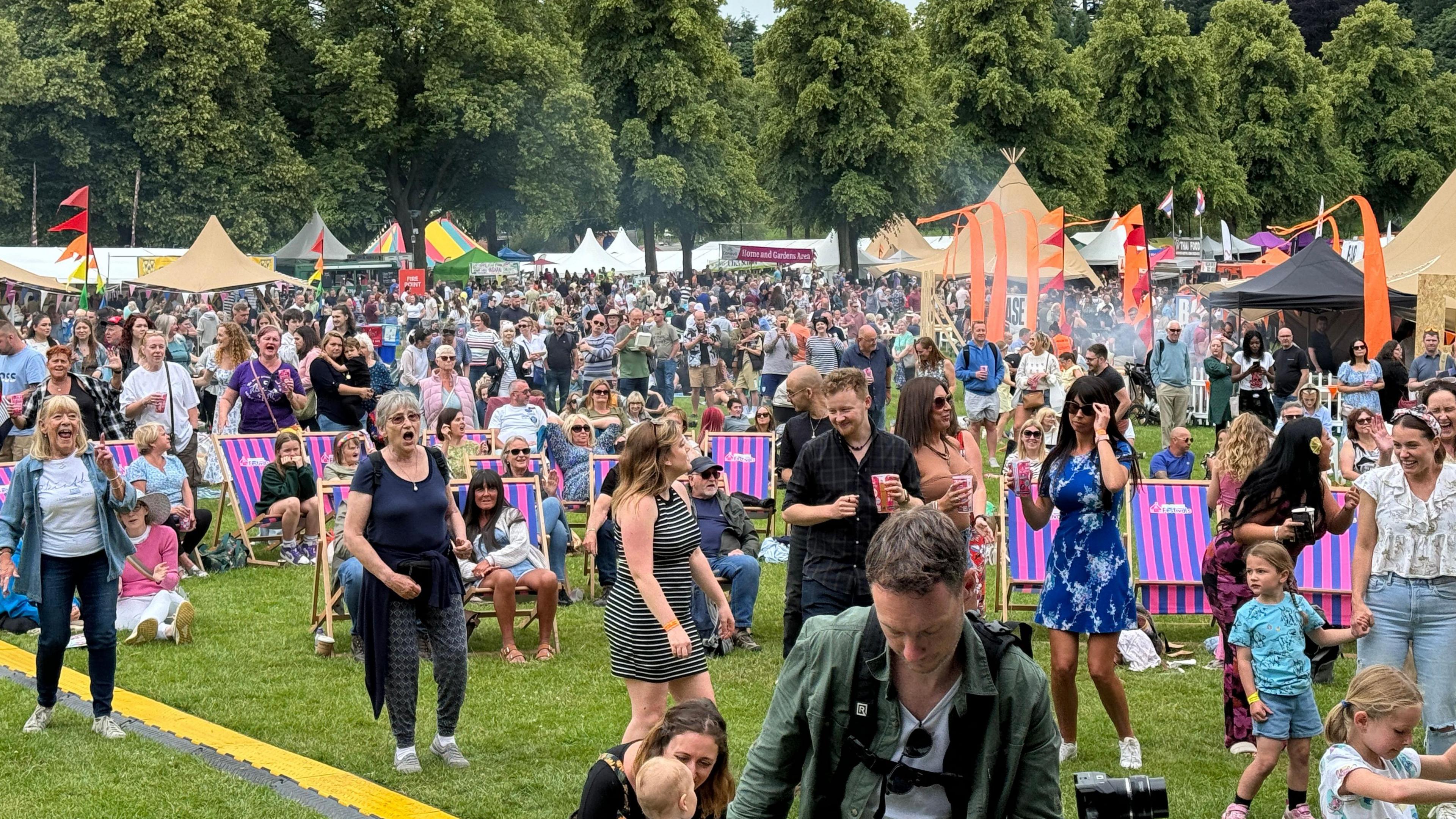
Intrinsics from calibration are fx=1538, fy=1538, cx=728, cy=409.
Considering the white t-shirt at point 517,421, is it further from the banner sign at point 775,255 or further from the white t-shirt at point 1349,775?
the banner sign at point 775,255

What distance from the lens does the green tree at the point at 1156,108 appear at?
56.3 metres

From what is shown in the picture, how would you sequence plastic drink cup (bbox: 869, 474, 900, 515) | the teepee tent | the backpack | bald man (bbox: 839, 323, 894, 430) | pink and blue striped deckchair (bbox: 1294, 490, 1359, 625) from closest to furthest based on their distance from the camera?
plastic drink cup (bbox: 869, 474, 900, 515) → pink and blue striped deckchair (bbox: 1294, 490, 1359, 625) → the backpack → bald man (bbox: 839, 323, 894, 430) → the teepee tent

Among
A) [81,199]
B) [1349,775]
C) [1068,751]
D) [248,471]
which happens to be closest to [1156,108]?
[81,199]

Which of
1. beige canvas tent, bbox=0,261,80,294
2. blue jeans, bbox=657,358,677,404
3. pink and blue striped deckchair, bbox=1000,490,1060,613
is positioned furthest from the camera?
beige canvas tent, bbox=0,261,80,294

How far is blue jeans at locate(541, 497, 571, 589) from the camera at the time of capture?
10.6m

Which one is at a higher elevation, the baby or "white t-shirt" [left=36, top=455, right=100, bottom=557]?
"white t-shirt" [left=36, top=455, right=100, bottom=557]

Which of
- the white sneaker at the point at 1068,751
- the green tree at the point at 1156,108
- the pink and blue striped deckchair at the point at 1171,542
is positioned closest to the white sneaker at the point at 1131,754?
the white sneaker at the point at 1068,751

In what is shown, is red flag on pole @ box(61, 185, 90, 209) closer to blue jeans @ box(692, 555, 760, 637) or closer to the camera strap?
blue jeans @ box(692, 555, 760, 637)

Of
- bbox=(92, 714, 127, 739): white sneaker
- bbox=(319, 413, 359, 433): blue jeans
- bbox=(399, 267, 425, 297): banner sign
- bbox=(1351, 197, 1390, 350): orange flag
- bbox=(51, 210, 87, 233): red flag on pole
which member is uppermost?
bbox=(399, 267, 425, 297): banner sign

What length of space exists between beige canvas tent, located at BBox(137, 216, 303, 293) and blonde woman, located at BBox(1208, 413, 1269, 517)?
2502 centimetres

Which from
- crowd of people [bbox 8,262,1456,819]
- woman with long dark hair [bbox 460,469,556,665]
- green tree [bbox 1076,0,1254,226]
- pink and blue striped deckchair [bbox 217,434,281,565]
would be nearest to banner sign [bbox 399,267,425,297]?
crowd of people [bbox 8,262,1456,819]

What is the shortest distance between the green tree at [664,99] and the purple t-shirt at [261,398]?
4219 cm

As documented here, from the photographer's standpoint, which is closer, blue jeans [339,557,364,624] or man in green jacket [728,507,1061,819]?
man in green jacket [728,507,1061,819]

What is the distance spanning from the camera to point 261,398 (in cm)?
1270
